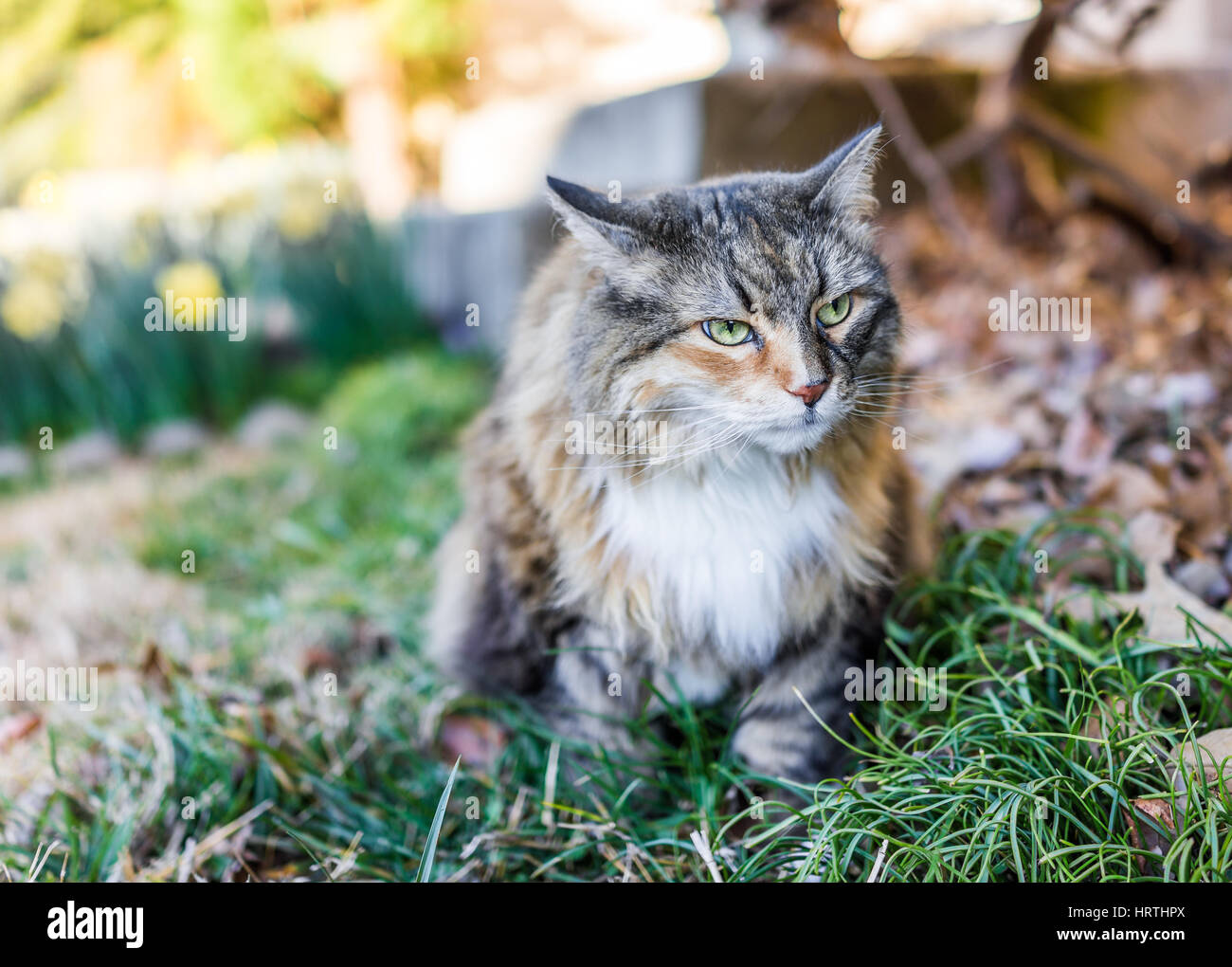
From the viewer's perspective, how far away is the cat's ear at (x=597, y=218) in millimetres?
1382

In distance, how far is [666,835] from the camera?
1.54m

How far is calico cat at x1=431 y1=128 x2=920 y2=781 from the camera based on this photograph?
4.65 ft

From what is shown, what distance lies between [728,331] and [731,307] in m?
0.04

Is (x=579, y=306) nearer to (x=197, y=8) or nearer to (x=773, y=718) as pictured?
(x=773, y=718)

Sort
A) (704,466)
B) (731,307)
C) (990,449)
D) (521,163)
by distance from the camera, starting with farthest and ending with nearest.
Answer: (521,163) < (990,449) < (704,466) < (731,307)

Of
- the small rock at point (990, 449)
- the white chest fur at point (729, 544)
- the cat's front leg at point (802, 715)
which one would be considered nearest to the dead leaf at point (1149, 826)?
the cat's front leg at point (802, 715)

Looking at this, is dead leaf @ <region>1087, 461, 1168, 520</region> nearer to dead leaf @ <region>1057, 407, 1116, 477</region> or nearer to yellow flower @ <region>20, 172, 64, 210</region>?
dead leaf @ <region>1057, 407, 1116, 477</region>

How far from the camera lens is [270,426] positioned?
4.24 m

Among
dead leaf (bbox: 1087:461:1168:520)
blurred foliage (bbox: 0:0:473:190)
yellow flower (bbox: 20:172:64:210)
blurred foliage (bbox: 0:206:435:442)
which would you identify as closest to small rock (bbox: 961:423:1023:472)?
dead leaf (bbox: 1087:461:1168:520)

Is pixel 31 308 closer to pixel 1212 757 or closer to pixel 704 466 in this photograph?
pixel 704 466

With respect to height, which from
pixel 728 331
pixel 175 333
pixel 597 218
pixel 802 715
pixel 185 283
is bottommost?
pixel 802 715

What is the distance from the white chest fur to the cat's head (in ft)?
0.41

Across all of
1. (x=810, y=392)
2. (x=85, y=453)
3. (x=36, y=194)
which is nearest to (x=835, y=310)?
(x=810, y=392)

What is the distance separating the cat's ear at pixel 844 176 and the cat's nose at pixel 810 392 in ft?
1.06
